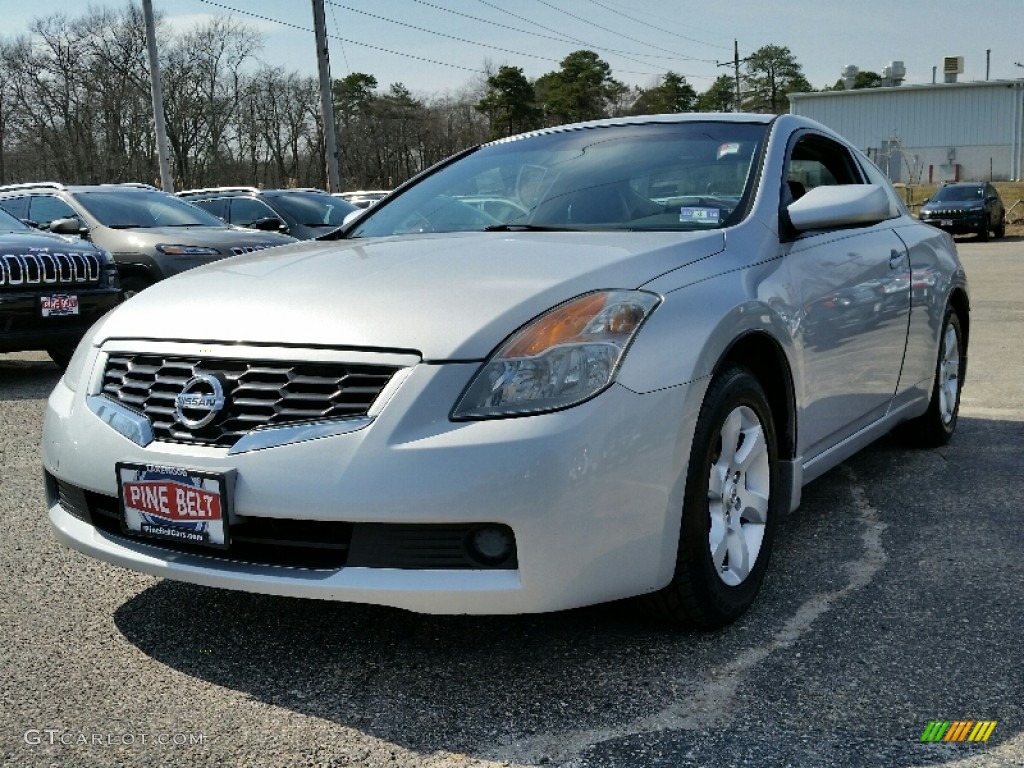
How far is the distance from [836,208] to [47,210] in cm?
910

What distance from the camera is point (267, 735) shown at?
2381 mm

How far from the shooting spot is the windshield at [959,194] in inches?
1075

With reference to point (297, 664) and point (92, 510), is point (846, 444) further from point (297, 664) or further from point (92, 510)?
point (92, 510)

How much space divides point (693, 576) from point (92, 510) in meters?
1.59

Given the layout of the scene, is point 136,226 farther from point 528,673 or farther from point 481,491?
point 481,491

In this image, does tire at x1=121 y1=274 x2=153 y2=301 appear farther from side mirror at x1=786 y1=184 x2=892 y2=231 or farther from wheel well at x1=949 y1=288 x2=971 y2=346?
side mirror at x1=786 y1=184 x2=892 y2=231

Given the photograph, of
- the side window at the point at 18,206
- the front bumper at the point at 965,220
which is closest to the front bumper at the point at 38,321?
the side window at the point at 18,206

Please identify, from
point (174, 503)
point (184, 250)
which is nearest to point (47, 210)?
point (184, 250)

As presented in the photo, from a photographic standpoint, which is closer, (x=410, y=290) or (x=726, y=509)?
(x=410, y=290)

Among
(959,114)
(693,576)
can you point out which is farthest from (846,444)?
(959,114)

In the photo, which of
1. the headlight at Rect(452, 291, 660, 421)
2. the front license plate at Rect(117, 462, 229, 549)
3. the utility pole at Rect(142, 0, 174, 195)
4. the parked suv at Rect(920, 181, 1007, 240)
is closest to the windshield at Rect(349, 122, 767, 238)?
the headlight at Rect(452, 291, 660, 421)

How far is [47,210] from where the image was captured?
10555 mm

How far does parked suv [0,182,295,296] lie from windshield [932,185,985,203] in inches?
843

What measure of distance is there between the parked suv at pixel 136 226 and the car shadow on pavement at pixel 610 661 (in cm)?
673
